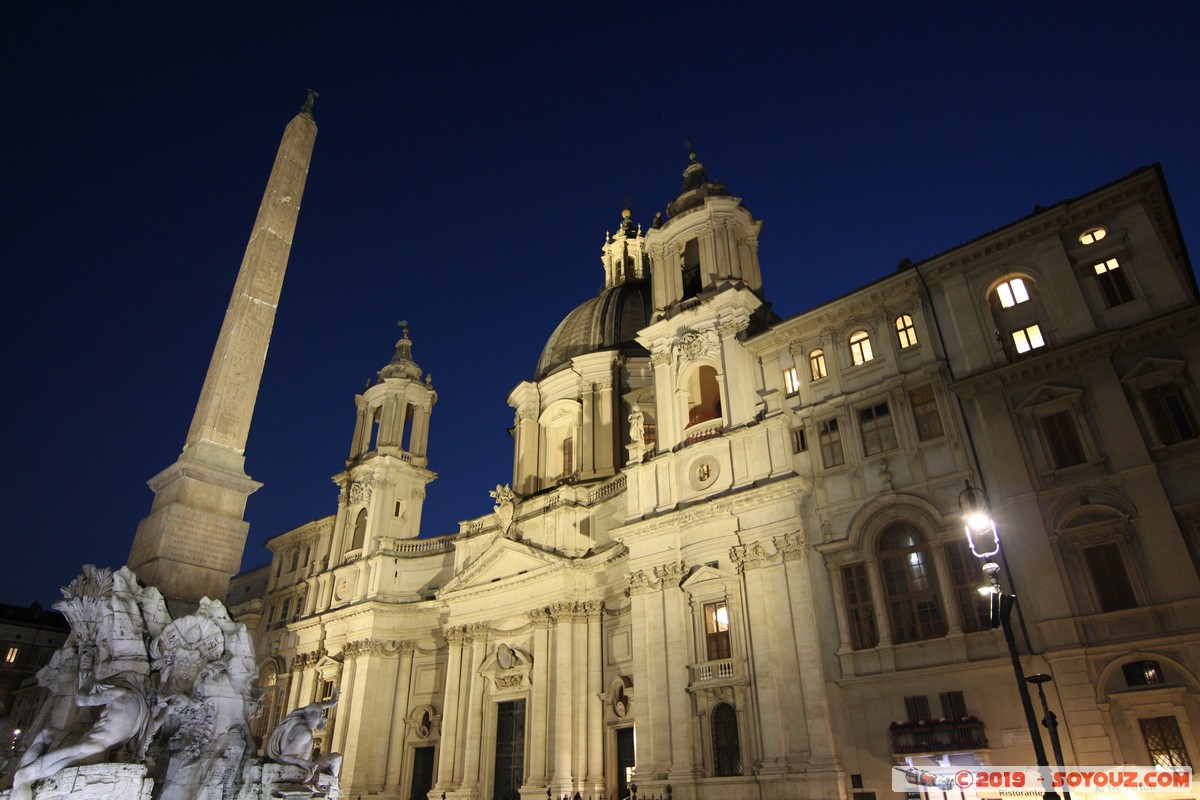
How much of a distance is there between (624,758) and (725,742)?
741 cm

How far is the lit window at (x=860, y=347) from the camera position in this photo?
26.2 metres

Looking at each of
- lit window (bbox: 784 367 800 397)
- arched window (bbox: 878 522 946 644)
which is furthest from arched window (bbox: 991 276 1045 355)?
lit window (bbox: 784 367 800 397)

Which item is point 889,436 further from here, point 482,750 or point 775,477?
point 482,750

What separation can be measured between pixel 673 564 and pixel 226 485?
51.7 ft

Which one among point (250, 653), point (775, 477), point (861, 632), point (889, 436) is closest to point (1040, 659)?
point (861, 632)

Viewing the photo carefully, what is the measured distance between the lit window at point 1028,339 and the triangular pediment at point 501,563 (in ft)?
67.5

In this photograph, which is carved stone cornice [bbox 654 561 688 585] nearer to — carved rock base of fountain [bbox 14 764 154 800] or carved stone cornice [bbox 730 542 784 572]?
carved stone cornice [bbox 730 542 784 572]

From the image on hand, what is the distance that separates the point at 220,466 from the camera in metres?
18.4

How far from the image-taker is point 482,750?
34.1 m

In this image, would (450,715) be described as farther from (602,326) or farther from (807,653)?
(602,326)

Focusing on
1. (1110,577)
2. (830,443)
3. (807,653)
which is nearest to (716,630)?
(807,653)

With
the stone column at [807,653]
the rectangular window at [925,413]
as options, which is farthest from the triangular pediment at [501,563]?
the rectangular window at [925,413]

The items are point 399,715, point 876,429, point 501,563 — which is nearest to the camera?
point 876,429

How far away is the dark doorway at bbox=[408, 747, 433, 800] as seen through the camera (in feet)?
122
